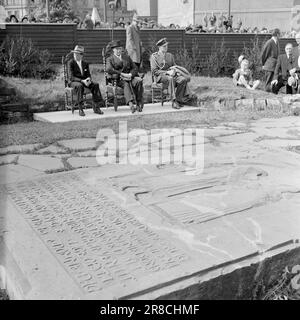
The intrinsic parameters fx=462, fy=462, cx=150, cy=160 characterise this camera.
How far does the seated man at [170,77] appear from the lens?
887 cm

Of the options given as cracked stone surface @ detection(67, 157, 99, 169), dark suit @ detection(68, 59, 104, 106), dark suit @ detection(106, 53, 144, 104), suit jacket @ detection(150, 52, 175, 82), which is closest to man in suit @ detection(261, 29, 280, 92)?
suit jacket @ detection(150, 52, 175, 82)

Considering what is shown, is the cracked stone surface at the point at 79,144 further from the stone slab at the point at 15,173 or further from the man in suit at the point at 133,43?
the man in suit at the point at 133,43

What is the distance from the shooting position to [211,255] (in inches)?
97.4

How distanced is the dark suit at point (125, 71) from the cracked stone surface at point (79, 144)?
2950mm

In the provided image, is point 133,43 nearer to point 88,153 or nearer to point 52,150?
point 52,150

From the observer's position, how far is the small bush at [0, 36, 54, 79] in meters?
9.41

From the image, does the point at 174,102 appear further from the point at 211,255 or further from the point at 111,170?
the point at 211,255

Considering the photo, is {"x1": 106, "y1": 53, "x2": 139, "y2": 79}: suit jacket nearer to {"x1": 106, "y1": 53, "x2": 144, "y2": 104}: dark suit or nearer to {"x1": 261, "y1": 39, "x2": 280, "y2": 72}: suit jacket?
{"x1": 106, "y1": 53, "x2": 144, "y2": 104}: dark suit

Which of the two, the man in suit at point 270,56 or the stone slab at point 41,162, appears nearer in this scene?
the stone slab at point 41,162

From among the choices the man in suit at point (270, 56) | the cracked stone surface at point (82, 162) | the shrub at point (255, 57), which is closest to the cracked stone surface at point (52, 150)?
the cracked stone surface at point (82, 162)

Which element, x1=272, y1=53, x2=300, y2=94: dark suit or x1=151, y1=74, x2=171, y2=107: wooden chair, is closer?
x1=151, y1=74, x2=171, y2=107: wooden chair

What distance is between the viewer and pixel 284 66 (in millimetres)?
10383

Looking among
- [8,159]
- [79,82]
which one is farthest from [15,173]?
[79,82]

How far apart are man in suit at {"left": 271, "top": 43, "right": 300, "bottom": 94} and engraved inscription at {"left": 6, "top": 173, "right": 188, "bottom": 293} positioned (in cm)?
771
